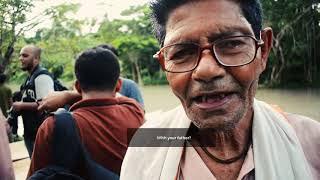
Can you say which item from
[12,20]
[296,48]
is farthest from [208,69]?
[296,48]

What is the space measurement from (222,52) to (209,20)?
8cm

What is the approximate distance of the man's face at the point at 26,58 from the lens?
2.99 metres

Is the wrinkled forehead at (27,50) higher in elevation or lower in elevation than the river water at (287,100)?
higher

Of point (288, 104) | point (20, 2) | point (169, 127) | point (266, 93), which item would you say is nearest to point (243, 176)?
point (169, 127)

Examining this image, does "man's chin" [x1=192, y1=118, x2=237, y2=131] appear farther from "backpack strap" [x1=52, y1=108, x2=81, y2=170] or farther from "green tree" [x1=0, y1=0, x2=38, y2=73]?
"green tree" [x1=0, y1=0, x2=38, y2=73]

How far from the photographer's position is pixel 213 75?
808 mm

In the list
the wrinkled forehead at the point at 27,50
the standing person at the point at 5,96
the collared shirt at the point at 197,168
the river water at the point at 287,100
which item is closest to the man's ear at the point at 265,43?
the collared shirt at the point at 197,168

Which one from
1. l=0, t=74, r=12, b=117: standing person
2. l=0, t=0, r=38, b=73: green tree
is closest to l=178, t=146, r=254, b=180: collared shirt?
l=0, t=0, r=38, b=73: green tree

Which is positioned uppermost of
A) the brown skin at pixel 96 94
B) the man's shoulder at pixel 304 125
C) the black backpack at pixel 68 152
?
the brown skin at pixel 96 94

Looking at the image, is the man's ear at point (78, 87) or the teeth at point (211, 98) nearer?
the teeth at point (211, 98)

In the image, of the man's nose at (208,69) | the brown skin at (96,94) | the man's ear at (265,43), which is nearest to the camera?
the man's nose at (208,69)

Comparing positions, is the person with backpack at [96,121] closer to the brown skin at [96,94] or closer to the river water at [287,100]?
the brown skin at [96,94]

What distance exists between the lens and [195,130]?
975 millimetres

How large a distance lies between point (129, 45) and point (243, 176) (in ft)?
64.5
